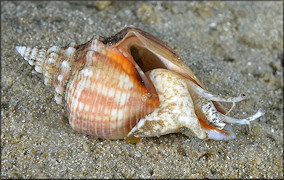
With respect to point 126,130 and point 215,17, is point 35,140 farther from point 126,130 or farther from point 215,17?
point 215,17

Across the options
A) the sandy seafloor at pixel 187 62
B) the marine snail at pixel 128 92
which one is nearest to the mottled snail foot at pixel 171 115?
the marine snail at pixel 128 92

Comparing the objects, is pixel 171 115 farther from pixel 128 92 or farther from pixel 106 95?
pixel 106 95

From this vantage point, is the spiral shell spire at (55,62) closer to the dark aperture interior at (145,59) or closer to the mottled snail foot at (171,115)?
the dark aperture interior at (145,59)

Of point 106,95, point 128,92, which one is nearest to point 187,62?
point 128,92

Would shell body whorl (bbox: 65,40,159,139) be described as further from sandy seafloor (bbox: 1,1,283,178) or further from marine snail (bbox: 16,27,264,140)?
sandy seafloor (bbox: 1,1,283,178)

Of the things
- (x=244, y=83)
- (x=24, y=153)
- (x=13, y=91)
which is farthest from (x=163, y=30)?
(x=24, y=153)

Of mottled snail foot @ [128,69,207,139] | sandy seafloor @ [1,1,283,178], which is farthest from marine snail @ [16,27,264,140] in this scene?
sandy seafloor @ [1,1,283,178]
